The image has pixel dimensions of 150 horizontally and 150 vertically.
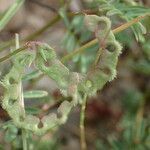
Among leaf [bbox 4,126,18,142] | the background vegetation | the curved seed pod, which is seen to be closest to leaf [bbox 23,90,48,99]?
the background vegetation

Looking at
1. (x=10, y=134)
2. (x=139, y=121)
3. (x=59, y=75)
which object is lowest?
(x=139, y=121)

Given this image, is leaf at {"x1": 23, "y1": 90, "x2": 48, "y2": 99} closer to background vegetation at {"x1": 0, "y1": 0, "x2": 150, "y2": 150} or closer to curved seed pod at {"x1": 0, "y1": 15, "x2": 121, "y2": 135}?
background vegetation at {"x1": 0, "y1": 0, "x2": 150, "y2": 150}

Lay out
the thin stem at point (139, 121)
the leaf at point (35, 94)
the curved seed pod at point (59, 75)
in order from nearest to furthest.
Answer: the curved seed pod at point (59, 75), the leaf at point (35, 94), the thin stem at point (139, 121)

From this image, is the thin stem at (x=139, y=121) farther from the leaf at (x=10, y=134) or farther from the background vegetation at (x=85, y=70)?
the leaf at (x=10, y=134)

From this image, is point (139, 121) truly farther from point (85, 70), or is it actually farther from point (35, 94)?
point (35, 94)

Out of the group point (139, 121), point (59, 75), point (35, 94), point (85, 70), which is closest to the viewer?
point (59, 75)

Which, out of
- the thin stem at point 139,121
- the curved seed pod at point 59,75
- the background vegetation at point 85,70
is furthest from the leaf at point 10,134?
the thin stem at point 139,121

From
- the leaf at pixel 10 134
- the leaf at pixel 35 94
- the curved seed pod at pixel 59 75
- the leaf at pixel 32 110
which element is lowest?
the leaf at pixel 10 134

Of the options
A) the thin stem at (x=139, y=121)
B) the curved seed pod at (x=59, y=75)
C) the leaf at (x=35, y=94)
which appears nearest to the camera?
the curved seed pod at (x=59, y=75)

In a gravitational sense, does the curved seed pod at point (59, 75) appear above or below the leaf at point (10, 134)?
above

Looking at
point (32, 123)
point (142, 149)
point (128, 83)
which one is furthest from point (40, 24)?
point (32, 123)

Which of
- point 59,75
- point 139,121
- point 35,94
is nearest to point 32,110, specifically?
point 35,94
